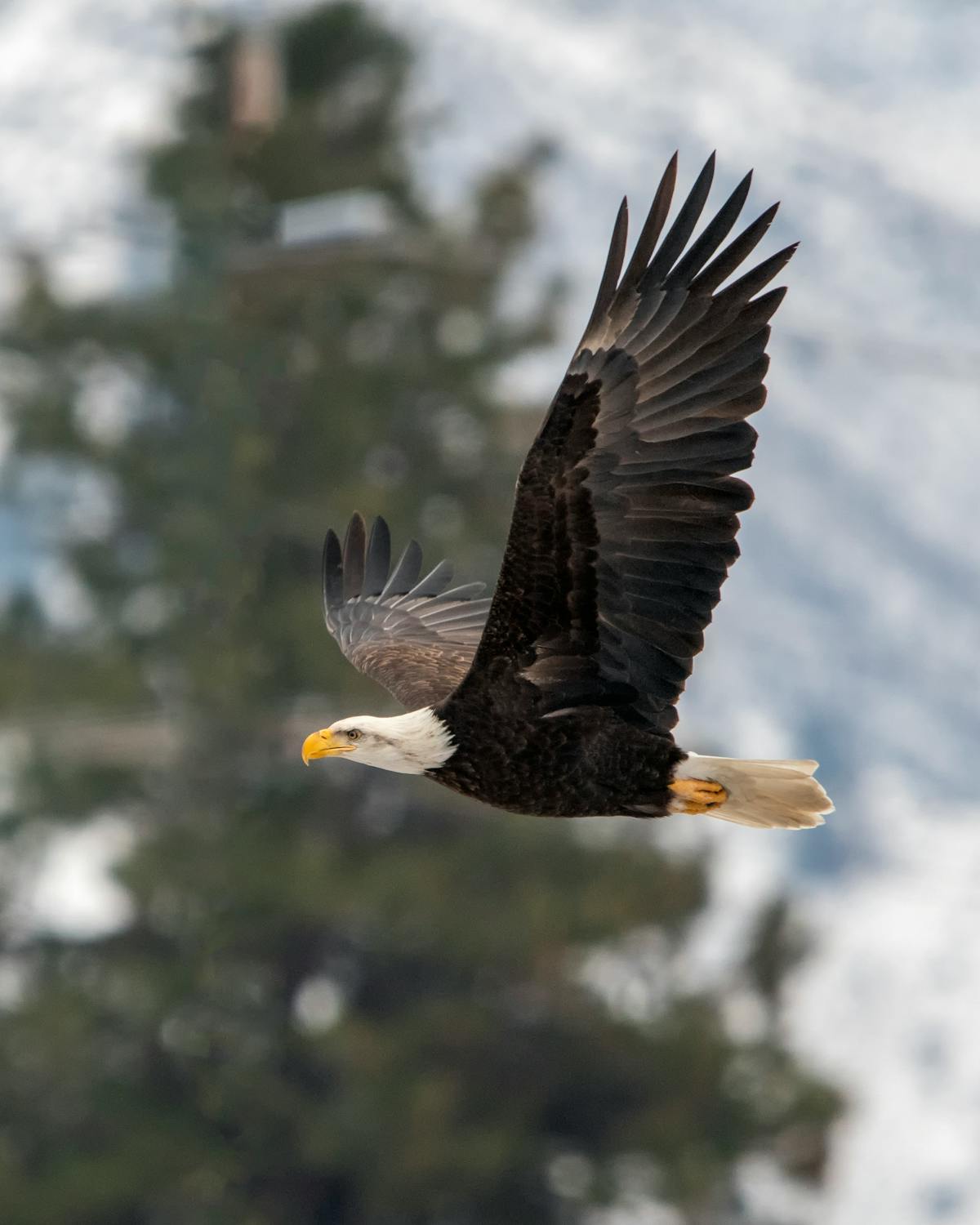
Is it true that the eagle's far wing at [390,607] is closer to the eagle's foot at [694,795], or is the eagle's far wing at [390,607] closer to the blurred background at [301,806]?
the eagle's foot at [694,795]

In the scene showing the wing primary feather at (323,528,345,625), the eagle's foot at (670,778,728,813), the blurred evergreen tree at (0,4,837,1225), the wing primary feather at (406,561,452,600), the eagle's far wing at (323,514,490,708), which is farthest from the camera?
the blurred evergreen tree at (0,4,837,1225)

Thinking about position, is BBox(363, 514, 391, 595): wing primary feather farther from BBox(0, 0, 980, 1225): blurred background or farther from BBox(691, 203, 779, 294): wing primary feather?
BBox(0, 0, 980, 1225): blurred background

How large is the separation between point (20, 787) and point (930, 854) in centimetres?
7424

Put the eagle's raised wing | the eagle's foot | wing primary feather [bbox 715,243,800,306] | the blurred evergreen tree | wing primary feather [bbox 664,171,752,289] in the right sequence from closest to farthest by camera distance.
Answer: wing primary feather [bbox 664,171,752,289] → wing primary feather [bbox 715,243,800,306] → the eagle's raised wing → the eagle's foot → the blurred evergreen tree

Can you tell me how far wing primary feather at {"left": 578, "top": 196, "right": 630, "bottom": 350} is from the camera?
20.9 feet

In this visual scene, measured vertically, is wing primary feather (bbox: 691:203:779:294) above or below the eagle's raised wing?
above

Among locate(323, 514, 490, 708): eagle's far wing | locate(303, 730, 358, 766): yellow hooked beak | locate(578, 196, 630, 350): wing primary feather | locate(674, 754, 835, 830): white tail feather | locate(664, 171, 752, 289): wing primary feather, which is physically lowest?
locate(303, 730, 358, 766): yellow hooked beak

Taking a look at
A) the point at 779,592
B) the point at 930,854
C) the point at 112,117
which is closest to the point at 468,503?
the point at 930,854

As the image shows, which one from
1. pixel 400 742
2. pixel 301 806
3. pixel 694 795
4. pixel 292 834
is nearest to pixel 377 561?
pixel 400 742

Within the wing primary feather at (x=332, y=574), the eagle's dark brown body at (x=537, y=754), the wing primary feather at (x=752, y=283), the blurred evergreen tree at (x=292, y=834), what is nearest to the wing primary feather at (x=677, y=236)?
the wing primary feather at (x=752, y=283)

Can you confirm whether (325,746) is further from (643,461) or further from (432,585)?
(432,585)

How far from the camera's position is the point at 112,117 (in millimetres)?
137000

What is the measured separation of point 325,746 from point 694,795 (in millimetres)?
1045

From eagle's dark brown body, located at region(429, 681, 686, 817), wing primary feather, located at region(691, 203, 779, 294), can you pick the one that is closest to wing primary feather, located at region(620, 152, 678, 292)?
wing primary feather, located at region(691, 203, 779, 294)
